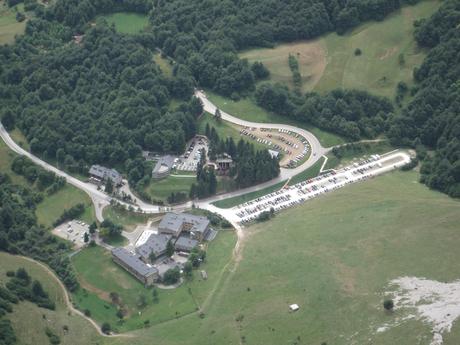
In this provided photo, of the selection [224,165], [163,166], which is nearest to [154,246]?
[163,166]

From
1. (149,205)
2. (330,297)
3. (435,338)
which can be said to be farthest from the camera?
(149,205)

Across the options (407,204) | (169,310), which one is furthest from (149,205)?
(407,204)

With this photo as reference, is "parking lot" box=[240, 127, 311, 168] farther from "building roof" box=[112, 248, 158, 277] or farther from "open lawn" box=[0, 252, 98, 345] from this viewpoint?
"open lawn" box=[0, 252, 98, 345]

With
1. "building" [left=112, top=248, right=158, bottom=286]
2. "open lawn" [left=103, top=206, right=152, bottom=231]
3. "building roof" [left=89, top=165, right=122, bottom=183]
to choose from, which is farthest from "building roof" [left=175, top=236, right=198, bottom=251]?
"building roof" [left=89, top=165, right=122, bottom=183]

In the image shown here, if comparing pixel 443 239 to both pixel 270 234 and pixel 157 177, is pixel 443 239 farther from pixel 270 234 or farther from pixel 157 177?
pixel 157 177

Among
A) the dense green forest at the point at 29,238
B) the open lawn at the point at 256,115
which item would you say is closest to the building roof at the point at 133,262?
the dense green forest at the point at 29,238

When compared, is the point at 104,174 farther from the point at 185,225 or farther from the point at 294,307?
the point at 294,307
